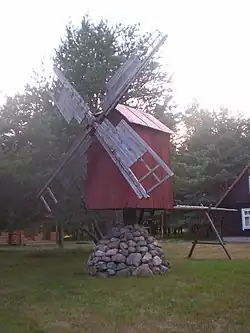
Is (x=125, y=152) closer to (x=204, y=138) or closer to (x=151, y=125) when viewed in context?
(x=151, y=125)

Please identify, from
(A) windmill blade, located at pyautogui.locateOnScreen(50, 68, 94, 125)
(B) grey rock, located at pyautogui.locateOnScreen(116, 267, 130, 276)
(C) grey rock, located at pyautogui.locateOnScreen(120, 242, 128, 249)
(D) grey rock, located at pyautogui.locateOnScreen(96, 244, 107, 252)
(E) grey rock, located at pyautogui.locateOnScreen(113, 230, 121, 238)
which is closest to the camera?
(B) grey rock, located at pyautogui.locateOnScreen(116, 267, 130, 276)

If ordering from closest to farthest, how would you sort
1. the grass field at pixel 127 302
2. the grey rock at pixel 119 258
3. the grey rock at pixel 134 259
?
the grass field at pixel 127 302 → the grey rock at pixel 134 259 → the grey rock at pixel 119 258

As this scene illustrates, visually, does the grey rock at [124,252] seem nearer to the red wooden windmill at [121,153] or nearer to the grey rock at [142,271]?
the grey rock at [142,271]

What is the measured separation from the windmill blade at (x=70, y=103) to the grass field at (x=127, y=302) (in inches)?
166

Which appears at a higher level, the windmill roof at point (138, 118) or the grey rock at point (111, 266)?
the windmill roof at point (138, 118)

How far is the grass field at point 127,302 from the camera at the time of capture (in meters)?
6.80

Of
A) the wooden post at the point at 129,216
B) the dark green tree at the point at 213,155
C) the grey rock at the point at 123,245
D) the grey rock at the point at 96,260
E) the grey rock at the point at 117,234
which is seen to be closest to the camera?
the grey rock at the point at 96,260

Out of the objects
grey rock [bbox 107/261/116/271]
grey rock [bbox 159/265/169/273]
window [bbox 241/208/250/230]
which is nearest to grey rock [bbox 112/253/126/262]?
grey rock [bbox 107/261/116/271]

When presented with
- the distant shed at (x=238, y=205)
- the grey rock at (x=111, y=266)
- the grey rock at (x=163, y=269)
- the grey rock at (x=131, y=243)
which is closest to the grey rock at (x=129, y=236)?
the grey rock at (x=131, y=243)

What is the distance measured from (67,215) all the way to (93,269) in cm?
695

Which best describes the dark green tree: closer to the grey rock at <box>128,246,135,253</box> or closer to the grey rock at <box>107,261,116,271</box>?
the grey rock at <box>128,246,135,253</box>

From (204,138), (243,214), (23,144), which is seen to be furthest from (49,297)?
(204,138)

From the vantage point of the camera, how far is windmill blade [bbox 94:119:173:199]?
12.5 meters

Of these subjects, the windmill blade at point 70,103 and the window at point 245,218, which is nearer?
the windmill blade at point 70,103
